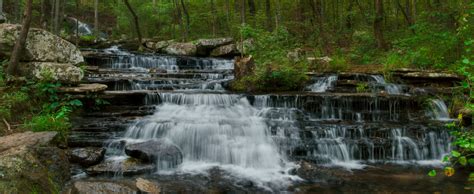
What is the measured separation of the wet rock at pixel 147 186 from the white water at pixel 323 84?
7330mm

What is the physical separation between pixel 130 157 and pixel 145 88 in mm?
4595

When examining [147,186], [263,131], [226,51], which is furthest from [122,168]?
[226,51]

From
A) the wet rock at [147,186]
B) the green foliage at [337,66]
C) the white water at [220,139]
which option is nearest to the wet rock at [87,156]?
the white water at [220,139]

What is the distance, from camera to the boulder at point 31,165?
14.8 ft

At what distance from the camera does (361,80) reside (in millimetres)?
12117

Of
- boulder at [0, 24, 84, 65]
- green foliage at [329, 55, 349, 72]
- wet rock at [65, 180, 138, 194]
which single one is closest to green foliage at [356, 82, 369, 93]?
green foliage at [329, 55, 349, 72]

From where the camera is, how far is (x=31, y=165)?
498 cm

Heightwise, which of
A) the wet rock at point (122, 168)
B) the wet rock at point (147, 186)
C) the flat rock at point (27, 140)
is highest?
the flat rock at point (27, 140)

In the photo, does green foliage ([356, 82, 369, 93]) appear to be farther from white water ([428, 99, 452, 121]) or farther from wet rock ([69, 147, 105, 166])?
wet rock ([69, 147, 105, 166])

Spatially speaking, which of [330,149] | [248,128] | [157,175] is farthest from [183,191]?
[330,149]

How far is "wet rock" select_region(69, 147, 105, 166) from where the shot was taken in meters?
6.54

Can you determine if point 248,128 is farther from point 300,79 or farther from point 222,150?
point 300,79

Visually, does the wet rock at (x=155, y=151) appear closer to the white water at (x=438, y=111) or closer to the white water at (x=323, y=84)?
the white water at (x=323, y=84)

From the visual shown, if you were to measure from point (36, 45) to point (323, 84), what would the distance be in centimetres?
859
